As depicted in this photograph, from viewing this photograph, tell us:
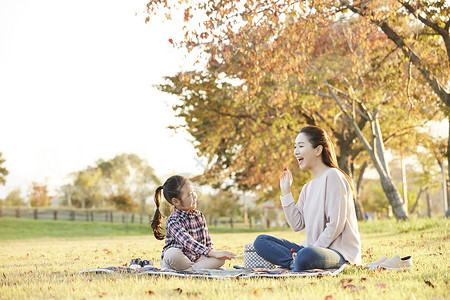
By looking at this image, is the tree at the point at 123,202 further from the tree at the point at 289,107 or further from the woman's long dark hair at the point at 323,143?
the woman's long dark hair at the point at 323,143

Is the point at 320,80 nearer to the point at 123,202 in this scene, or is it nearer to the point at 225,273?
the point at 225,273

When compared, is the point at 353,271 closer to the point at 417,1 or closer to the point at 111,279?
the point at 111,279

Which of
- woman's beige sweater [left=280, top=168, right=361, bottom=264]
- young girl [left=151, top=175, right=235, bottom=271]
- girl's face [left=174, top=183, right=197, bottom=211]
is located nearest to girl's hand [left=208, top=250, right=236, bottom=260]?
young girl [left=151, top=175, right=235, bottom=271]

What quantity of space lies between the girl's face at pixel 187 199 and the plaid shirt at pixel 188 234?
0.07 meters

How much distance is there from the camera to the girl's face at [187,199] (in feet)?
17.7

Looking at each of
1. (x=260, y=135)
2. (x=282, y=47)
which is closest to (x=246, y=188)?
(x=260, y=135)

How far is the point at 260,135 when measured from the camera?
19281 mm

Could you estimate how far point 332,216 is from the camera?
4758 millimetres

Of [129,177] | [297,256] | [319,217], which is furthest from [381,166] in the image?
[129,177]

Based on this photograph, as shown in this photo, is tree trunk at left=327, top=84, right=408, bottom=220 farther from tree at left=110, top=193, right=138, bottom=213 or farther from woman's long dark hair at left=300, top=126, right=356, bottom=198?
tree at left=110, top=193, right=138, bottom=213

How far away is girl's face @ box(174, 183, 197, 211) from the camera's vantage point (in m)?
5.39

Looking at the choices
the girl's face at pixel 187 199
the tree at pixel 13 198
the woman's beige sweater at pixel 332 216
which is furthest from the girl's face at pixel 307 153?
the tree at pixel 13 198

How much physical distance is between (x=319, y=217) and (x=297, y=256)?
449mm

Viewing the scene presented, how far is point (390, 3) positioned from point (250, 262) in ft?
22.1
